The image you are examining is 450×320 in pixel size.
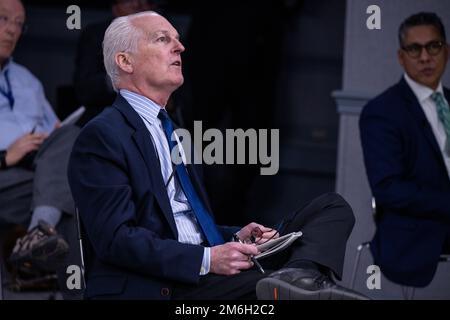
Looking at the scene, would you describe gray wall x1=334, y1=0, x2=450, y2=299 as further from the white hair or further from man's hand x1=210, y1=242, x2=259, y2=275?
man's hand x1=210, y1=242, x2=259, y2=275

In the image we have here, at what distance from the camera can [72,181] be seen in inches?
121

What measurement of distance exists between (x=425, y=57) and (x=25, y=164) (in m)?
1.72

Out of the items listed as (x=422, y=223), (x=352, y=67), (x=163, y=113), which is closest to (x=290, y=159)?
(x=352, y=67)

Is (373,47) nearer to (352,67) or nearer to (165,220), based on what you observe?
(352,67)

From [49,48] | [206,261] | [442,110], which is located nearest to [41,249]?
[206,261]

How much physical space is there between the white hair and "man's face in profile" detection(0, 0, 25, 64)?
150cm

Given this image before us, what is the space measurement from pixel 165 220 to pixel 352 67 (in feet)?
7.34

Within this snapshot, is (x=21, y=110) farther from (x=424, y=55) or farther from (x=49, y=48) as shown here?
(x=424, y=55)

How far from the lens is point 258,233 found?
10.6ft

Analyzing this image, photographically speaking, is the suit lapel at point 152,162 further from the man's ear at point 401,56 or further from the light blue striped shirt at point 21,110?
the man's ear at point 401,56

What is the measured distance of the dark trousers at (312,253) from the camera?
309 centimetres

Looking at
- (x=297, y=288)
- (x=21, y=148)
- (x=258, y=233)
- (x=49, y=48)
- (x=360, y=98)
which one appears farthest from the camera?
(x=49, y=48)

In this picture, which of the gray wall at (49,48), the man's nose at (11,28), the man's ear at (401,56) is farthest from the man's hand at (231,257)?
the gray wall at (49,48)

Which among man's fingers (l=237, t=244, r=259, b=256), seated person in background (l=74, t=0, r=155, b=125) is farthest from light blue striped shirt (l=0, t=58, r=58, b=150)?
man's fingers (l=237, t=244, r=259, b=256)
